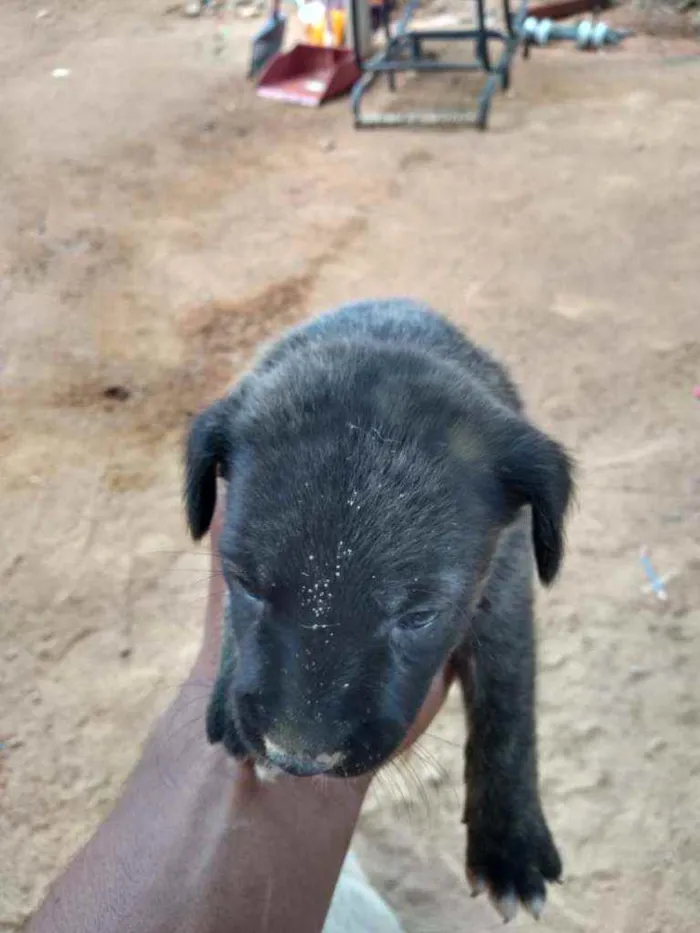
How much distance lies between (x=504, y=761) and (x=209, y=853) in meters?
0.82

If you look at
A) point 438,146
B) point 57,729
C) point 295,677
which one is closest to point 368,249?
point 438,146

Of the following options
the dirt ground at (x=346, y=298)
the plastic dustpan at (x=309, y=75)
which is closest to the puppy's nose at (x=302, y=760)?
the dirt ground at (x=346, y=298)

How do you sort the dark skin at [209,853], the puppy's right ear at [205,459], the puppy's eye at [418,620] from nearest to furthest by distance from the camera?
1. the puppy's eye at [418,620]
2. the dark skin at [209,853]
3. the puppy's right ear at [205,459]

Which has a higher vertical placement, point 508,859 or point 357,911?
point 508,859

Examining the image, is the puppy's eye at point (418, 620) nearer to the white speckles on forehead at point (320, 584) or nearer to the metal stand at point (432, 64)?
the white speckles on forehead at point (320, 584)

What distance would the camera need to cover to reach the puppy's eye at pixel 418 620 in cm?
172

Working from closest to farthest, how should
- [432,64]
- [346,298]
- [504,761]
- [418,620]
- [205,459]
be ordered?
[418,620] < [205,459] < [504,761] < [346,298] < [432,64]

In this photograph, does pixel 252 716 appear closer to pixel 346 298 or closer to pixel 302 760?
pixel 302 760

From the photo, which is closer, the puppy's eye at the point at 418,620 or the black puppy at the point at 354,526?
the black puppy at the point at 354,526

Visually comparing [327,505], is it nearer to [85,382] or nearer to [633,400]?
[633,400]

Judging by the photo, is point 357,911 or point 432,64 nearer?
point 357,911

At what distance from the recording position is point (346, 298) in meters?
5.48

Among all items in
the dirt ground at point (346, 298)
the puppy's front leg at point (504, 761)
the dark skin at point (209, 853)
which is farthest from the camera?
the dirt ground at point (346, 298)

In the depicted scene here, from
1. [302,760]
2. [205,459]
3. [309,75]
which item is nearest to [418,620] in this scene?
[302,760]
